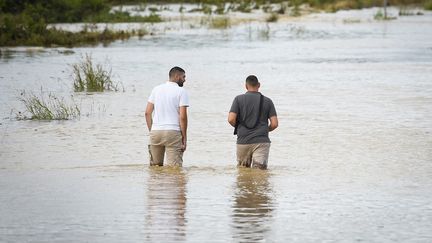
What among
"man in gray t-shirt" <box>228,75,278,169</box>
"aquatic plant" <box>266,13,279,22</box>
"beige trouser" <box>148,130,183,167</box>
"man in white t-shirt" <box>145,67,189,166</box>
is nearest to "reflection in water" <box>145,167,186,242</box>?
"beige trouser" <box>148,130,183,167</box>

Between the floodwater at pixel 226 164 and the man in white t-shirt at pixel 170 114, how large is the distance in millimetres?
450

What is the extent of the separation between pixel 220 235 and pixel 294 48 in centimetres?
3247

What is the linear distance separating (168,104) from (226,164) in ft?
7.96

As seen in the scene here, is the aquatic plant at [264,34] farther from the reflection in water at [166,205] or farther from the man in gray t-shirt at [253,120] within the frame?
the man in gray t-shirt at [253,120]

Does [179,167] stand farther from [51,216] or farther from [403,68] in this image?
[403,68]

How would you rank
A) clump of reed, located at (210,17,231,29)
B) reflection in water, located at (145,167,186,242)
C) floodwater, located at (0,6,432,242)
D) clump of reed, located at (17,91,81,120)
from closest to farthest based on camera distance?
reflection in water, located at (145,167,186,242) < floodwater, located at (0,6,432,242) < clump of reed, located at (17,91,81,120) < clump of reed, located at (210,17,231,29)

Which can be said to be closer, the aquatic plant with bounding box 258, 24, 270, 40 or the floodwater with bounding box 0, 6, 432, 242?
the floodwater with bounding box 0, 6, 432, 242

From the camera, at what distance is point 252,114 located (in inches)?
480

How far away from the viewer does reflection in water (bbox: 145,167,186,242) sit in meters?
9.41

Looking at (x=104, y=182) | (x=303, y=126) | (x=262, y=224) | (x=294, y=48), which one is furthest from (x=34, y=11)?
(x=262, y=224)

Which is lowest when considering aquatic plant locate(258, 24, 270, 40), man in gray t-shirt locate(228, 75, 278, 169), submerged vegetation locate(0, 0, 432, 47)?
aquatic plant locate(258, 24, 270, 40)

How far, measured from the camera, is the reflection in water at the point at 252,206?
9430mm

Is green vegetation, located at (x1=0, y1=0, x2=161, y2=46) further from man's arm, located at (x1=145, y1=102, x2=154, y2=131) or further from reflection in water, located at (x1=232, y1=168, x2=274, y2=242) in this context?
reflection in water, located at (x1=232, y1=168, x2=274, y2=242)

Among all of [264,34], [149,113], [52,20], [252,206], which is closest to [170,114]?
[149,113]
